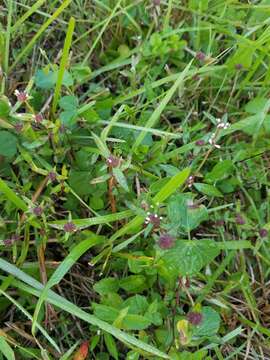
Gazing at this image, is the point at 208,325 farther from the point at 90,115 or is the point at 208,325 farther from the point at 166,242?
the point at 90,115

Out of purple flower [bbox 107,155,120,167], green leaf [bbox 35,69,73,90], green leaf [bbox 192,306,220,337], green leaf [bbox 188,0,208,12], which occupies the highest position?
green leaf [bbox 188,0,208,12]

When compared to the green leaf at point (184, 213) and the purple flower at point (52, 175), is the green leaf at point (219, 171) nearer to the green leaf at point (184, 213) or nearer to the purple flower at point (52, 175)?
the green leaf at point (184, 213)

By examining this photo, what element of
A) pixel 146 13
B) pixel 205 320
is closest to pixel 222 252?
pixel 205 320

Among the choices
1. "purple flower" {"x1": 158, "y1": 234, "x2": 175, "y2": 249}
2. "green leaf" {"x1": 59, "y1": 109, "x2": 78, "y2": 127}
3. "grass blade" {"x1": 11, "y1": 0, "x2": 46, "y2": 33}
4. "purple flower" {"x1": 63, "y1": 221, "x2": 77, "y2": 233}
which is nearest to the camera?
"purple flower" {"x1": 158, "y1": 234, "x2": 175, "y2": 249}

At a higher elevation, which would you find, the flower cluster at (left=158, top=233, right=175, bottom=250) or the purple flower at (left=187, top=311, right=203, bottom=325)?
the flower cluster at (left=158, top=233, right=175, bottom=250)

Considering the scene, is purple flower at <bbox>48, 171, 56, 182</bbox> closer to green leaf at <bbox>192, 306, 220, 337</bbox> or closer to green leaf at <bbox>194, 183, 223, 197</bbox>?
green leaf at <bbox>194, 183, 223, 197</bbox>

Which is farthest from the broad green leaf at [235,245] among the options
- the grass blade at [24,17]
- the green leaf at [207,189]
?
the grass blade at [24,17]

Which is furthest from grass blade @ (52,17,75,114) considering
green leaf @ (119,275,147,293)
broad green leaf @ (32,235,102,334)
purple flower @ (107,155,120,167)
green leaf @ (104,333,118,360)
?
green leaf @ (104,333,118,360)
